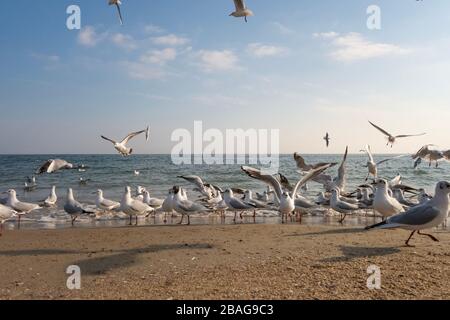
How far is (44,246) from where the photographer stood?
25.4 feet

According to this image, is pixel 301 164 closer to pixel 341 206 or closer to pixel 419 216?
pixel 341 206

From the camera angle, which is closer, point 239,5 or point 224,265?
point 224,265

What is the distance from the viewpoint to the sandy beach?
4691 mm

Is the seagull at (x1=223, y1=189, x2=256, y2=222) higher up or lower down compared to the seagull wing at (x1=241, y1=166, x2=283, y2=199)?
lower down

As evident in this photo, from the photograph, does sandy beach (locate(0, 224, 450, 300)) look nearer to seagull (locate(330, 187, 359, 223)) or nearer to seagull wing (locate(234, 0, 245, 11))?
seagull (locate(330, 187, 359, 223))

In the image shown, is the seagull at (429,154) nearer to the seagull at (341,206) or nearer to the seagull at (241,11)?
the seagull at (341,206)

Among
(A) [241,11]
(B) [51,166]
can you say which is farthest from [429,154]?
(B) [51,166]

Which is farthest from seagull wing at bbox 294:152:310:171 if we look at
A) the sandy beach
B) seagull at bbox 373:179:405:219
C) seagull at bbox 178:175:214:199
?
the sandy beach

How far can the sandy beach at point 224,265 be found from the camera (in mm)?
4691

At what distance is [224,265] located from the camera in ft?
19.7

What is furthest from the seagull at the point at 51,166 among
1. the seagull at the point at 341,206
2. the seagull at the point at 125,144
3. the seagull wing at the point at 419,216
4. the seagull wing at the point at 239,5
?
the seagull wing at the point at 419,216
